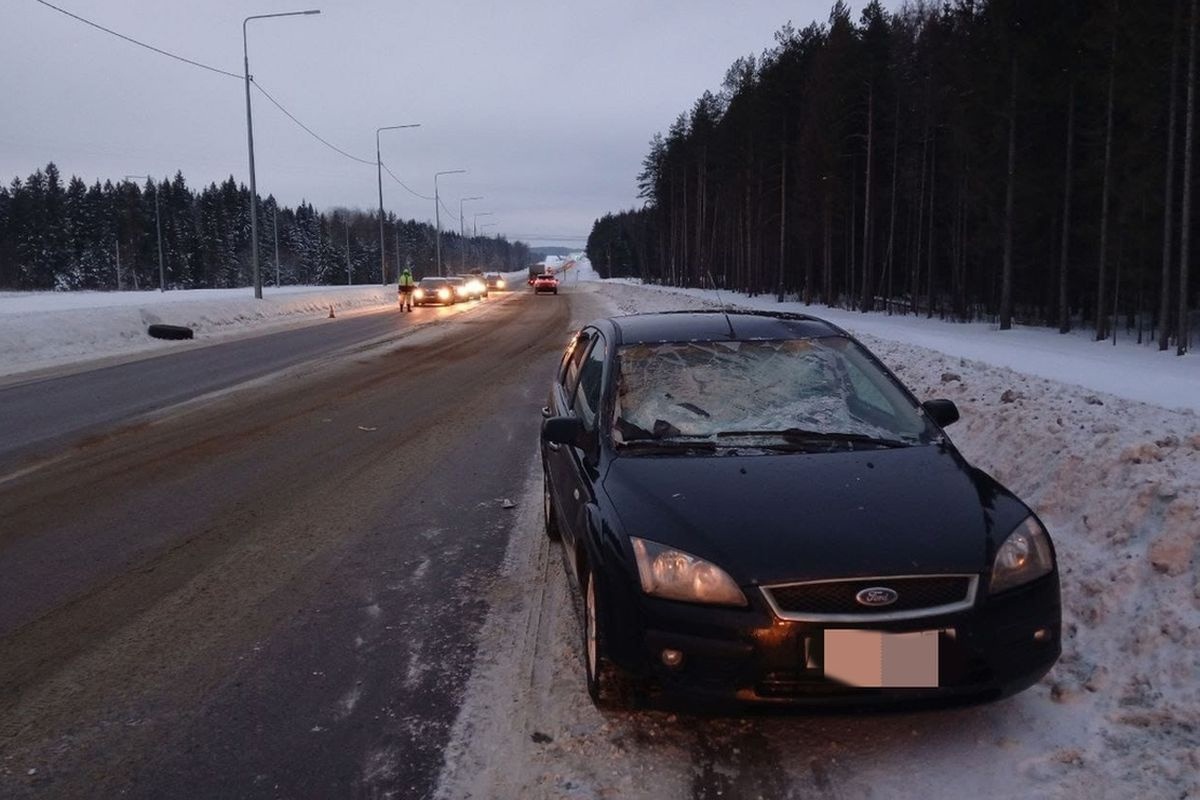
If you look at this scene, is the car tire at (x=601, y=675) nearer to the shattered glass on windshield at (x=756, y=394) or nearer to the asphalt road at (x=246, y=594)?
the asphalt road at (x=246, y=594)

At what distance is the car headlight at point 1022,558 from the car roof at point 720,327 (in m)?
1.87

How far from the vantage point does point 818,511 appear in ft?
10.8

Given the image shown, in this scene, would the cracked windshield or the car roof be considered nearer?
the cracked windshield

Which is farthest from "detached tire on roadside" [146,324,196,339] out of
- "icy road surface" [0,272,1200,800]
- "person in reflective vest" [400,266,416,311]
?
"icy road surface" [0,272,1200,800]

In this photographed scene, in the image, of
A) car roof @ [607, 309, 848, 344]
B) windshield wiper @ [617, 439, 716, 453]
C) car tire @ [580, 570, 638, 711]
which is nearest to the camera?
car tire @ [580, 570, 638, 711]

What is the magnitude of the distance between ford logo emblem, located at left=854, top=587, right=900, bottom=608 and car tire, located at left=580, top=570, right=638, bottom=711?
0.87m

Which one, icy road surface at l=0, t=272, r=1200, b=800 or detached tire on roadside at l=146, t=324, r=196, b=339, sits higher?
detached tire on roadside at l=146, t=324, r=196, b=339

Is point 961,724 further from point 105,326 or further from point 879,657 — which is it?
point 105,326

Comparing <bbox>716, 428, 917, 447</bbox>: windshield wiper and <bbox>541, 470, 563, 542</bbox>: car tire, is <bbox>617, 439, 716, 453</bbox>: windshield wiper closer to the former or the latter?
<bbox>716, 428, 917, 447</bbox>: windshield wiper

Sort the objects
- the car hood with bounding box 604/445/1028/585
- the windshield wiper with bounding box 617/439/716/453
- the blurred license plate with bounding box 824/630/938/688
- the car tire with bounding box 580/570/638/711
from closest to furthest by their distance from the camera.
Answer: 1. the blurred license plate with bounding box 824/630/938/688
2. the car hood with bounding box 604/445/1028/585
3. the car tire with bounding box 580/570/638/711
4. the windshield wiper with bounding box 617/439/716/453

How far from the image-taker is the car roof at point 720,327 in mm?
4879

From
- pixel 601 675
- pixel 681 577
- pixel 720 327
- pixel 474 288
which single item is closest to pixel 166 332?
pixel 720 327

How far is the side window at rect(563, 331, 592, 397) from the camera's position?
5.59 meters

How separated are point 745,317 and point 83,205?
11030cm
